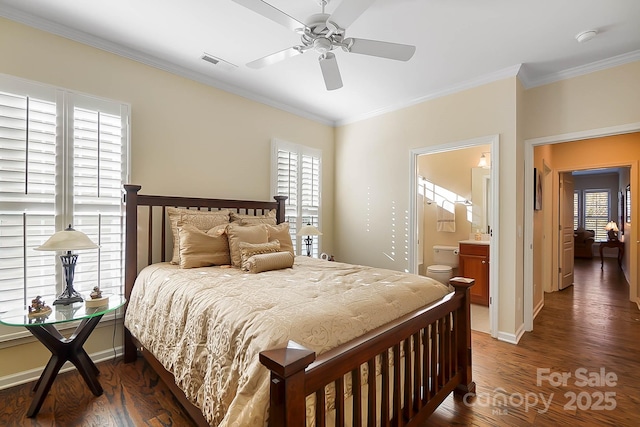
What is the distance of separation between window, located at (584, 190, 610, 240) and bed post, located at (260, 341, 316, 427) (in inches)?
479

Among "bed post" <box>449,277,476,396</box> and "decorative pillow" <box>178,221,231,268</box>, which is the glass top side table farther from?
"bed post" <box>449,277,476,396</box>

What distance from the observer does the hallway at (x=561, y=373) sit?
1.95 meters

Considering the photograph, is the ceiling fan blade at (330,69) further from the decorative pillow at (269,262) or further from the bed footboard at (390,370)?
the bed footboard at (390,370)

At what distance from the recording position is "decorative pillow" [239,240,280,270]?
259 cm

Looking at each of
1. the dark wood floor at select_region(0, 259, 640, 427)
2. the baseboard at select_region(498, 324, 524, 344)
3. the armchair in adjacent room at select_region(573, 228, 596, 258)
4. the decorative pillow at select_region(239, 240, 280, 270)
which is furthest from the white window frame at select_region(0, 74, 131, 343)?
the armchair in adjacent room at select_region(573, 228, 596, 258)

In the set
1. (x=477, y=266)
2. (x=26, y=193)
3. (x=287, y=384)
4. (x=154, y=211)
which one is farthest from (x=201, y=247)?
(x=477, y=266)

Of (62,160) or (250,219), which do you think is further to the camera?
(250,219)

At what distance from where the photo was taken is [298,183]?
14.4ft

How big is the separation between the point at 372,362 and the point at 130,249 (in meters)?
2.35

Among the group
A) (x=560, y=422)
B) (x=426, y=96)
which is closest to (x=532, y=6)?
(x=426, y=96)

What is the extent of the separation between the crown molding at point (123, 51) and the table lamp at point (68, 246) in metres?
1.69

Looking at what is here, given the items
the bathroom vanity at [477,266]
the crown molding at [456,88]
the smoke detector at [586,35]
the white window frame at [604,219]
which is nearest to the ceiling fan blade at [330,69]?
the crown molding at [456,88]

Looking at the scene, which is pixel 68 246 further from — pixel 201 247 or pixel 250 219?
pixel 250 219

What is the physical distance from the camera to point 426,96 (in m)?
3.82
